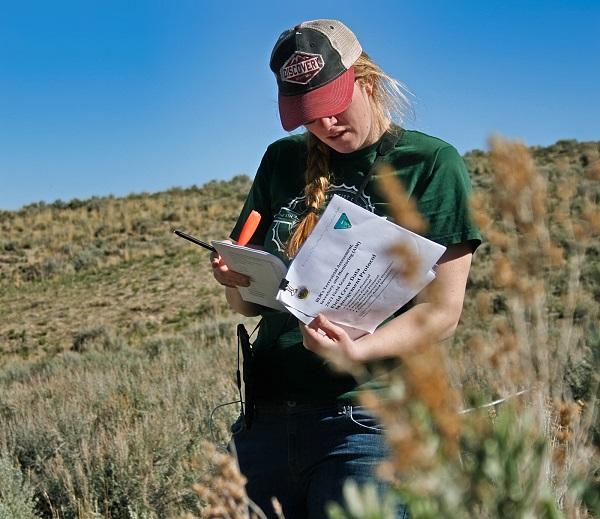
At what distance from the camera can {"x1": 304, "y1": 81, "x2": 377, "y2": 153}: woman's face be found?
7.59 ft

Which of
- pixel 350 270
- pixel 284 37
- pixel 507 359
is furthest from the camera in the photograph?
pixel 284 37

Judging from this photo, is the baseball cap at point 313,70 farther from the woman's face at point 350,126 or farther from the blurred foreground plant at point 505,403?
the blurred foreground plant at point 505,403

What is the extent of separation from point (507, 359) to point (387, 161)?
1360mm

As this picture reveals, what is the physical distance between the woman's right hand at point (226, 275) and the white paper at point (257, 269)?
20 millimetres

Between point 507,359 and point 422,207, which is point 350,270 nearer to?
point 422,207

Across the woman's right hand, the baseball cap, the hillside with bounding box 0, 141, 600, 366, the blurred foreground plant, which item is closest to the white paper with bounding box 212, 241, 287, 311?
the woman's right hand

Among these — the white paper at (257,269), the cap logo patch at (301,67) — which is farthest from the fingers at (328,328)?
the cap logo patch at (301,67)

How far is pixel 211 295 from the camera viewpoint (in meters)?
17.2

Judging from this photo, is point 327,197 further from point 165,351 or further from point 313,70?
point 165,351

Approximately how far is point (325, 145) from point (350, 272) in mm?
558

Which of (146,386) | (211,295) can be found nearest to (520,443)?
(146,386)

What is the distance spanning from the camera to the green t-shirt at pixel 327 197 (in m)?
2.21

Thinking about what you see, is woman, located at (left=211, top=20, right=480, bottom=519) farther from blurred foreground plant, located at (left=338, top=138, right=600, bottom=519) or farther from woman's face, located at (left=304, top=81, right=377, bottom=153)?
blurred foreground plant, located at (left=338, top=138, right=600, bottom=519)

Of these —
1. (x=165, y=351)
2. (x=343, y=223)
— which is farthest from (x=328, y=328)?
(x=165, y=351)
